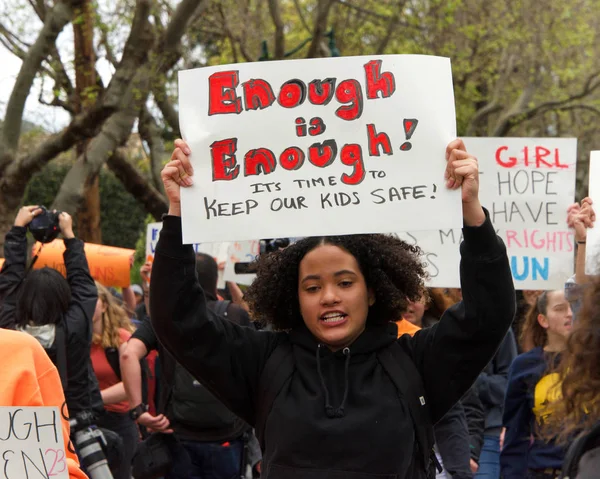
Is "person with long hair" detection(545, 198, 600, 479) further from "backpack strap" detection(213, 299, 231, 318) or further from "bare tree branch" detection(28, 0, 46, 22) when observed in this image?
"bare tree branch" detection(28, 0, 46, 22)

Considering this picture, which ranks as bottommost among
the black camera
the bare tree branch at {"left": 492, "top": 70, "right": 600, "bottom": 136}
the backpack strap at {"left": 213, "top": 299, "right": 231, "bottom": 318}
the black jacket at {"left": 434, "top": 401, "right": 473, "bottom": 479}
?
the black jacket at {"left": 434, "top": 401, "right": 473, "bottom": 479}

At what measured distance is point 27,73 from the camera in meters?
10.4

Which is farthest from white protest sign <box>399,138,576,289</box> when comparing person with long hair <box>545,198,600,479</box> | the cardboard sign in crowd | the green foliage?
the green foliage

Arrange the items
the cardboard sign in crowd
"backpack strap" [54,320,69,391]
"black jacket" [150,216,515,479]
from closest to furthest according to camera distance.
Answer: "black jacket" [150,216,515,479], the cardboard sign in crowd, "backpack strap" [54,320,69,391]

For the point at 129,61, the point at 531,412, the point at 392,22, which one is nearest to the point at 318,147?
the point at 531,412

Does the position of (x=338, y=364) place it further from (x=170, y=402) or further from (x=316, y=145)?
(x=170, y=402)

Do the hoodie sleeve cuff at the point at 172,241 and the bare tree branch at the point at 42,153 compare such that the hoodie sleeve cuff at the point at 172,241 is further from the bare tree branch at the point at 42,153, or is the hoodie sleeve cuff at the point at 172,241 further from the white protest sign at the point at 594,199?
the bare tree branch at the point at 42,153

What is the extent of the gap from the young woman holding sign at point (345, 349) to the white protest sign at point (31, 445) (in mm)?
732

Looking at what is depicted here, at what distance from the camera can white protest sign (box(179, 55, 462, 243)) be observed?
9.82 feet

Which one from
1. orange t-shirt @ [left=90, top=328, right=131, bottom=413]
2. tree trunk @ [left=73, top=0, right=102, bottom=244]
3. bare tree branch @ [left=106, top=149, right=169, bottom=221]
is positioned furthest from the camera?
bare tree branch @ [left=106, top=149, right=169, bottom=221]

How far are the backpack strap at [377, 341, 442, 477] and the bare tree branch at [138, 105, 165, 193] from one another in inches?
462

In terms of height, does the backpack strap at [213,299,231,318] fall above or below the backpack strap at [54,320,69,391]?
above

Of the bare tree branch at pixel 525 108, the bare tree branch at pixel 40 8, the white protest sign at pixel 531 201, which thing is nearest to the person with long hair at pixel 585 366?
the white protest sign at pixel 531 201

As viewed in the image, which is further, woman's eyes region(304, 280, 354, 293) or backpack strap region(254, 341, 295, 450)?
woman's eyes region(304, 280, 354, 293)
